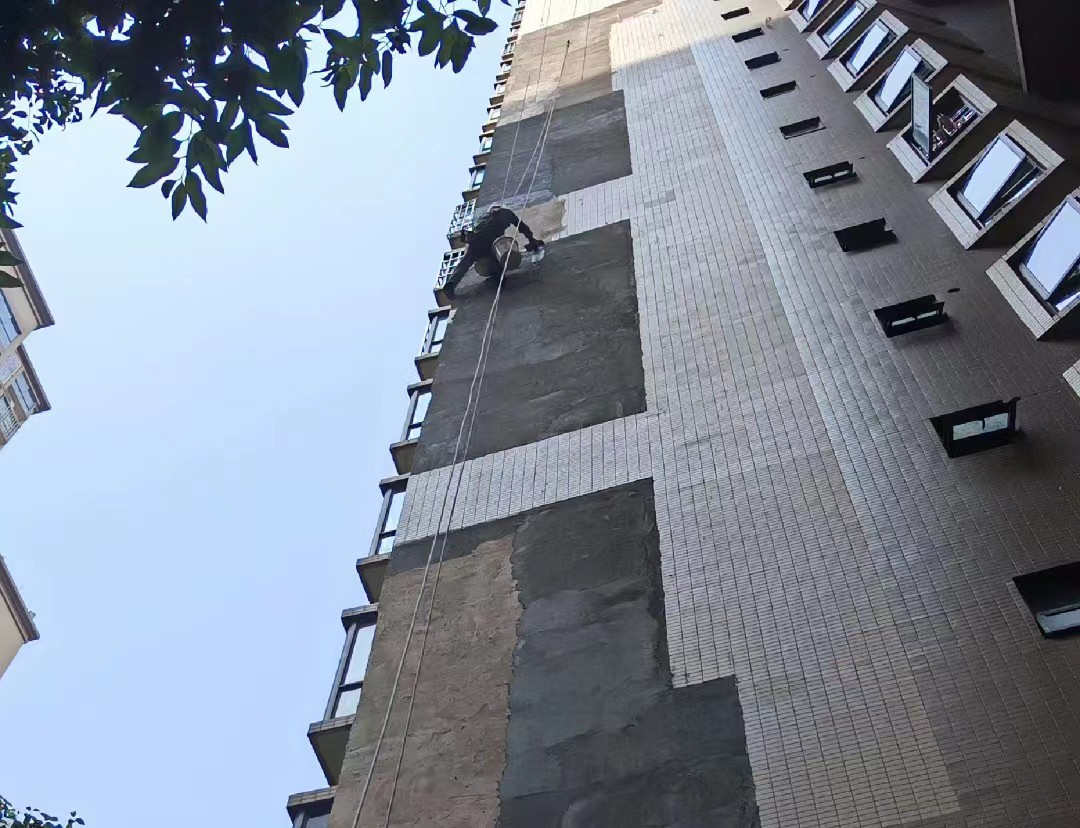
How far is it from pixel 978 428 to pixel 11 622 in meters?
24.6

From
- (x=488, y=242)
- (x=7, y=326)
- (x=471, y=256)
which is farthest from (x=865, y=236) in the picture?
(x=7, y=326)

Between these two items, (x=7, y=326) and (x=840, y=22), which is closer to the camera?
(x=840, y=22)

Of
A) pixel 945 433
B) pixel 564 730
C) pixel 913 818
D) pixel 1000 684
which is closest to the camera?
pixel 913 818

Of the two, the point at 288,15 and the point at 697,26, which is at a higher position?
the point at 288,15

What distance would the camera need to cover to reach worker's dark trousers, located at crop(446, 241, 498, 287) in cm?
1571

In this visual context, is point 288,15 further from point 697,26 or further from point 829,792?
point 697,26

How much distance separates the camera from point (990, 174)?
1000 cm

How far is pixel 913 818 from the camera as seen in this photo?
22.2 feet

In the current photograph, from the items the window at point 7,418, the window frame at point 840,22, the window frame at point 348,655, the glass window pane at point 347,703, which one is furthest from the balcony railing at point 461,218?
the window at point 7,418

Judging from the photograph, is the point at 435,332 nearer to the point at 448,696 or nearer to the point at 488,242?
the point at 488,242

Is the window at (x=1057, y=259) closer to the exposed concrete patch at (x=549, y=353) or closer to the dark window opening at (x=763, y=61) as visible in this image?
the exposed concrete patch at (x=549, y=353)

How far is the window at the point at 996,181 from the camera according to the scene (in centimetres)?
945

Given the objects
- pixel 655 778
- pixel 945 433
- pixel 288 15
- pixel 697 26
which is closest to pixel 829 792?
pixel 655 778

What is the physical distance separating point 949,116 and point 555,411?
195 inches
